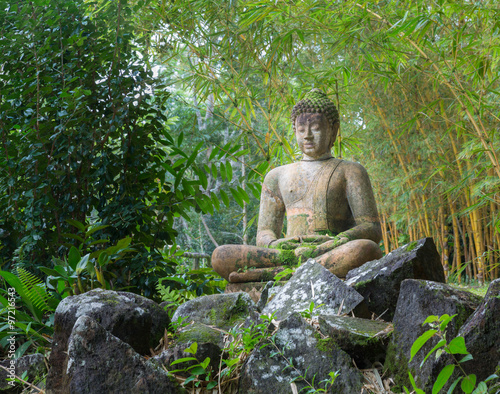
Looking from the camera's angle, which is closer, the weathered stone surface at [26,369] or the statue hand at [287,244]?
the weathered stone surface at [26,369]

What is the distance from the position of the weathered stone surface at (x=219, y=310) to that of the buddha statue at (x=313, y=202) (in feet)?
3.64

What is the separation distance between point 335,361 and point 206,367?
1.29ft

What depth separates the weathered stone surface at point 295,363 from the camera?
1391 mm

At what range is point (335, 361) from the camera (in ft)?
4.65

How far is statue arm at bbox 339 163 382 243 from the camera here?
11.3 ft

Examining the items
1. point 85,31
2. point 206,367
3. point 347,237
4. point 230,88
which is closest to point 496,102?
point 347,237

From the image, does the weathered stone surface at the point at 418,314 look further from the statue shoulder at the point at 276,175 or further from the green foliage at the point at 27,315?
the statue shoulder at the point at 276,175

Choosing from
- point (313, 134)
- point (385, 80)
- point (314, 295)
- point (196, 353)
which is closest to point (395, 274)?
point (314, 295)

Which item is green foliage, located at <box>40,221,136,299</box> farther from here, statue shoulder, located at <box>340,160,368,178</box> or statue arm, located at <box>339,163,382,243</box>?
statue shoulder, located at <box>340,160,368,178</box>

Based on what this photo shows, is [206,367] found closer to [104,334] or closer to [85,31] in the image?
[104,334]

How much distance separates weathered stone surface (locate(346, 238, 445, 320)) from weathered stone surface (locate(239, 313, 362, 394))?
39cm

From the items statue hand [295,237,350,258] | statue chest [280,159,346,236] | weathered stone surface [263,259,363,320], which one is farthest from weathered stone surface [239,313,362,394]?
statue chest [280,159,346,236]

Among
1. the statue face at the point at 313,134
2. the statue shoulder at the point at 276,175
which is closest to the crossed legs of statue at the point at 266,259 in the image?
the statue shoulder at the point at 276,175

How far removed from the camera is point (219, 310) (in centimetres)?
191
